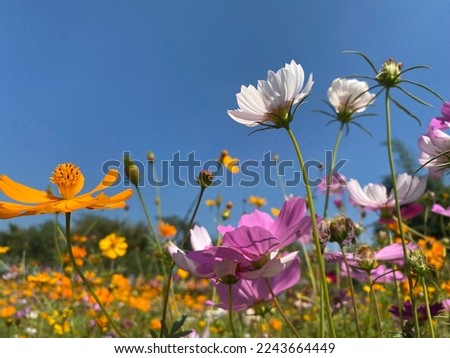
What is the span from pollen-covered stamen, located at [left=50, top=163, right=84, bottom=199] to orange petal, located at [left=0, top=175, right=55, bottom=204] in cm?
1

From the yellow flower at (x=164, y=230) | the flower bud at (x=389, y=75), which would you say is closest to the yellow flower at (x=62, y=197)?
the flower bud at (x=389, y=75)

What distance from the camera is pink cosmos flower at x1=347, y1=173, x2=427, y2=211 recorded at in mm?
516

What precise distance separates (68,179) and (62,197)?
0.05 ft

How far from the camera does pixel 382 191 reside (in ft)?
2.01

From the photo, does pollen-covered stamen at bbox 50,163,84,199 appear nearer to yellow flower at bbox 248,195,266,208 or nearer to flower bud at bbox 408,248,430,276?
flower bud at bbox 408,248,430,276

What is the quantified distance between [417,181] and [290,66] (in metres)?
0.20

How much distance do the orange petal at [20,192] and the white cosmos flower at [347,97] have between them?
349mm

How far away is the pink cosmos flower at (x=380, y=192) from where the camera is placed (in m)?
0.52

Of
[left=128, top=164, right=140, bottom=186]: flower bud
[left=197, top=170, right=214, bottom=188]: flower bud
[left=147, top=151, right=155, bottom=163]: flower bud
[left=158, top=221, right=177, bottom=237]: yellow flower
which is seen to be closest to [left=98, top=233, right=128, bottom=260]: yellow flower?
[left=158, top=221, right=177, bottom=237]: yellow flower

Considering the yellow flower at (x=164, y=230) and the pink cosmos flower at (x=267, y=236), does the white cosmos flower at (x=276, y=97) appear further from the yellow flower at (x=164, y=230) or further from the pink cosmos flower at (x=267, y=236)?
the yellow flower at (x=164, y=230)

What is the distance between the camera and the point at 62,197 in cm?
44
